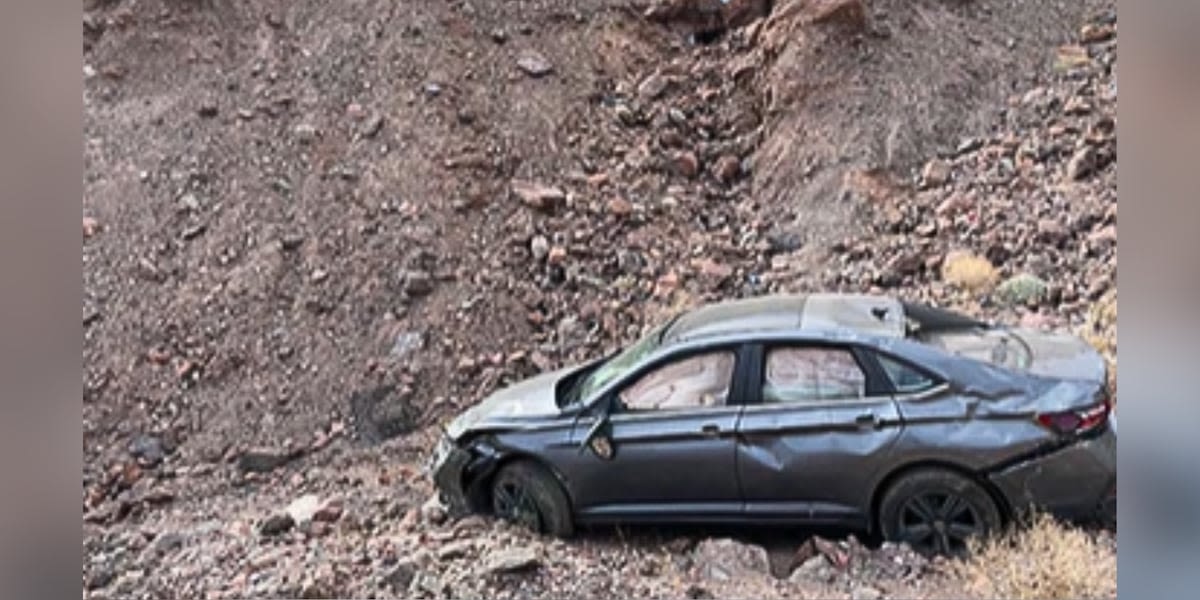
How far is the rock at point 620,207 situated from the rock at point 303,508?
97 centimetres

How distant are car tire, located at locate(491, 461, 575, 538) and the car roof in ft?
1.37

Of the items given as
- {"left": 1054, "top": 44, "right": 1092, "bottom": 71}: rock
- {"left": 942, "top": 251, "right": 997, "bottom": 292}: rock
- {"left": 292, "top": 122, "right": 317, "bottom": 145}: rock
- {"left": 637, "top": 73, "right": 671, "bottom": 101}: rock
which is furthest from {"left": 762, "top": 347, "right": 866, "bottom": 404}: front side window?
{"left": 292, "top": 122, "right": 317, "bottom": 145}: rock

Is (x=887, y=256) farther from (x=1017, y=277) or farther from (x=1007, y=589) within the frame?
(x=1007, y=589)

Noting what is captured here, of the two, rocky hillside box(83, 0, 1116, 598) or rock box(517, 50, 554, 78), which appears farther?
rock box(517, 50, 554, 78)

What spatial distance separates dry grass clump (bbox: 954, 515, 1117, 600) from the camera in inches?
77.3

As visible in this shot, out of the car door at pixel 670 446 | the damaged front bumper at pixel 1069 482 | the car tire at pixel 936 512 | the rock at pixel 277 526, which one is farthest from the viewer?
the rock at pixel 277 526

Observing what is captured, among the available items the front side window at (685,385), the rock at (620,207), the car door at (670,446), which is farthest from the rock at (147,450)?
the rock at (620,207)

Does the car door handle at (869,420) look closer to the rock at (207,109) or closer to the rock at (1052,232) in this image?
the rock at (1052,232)

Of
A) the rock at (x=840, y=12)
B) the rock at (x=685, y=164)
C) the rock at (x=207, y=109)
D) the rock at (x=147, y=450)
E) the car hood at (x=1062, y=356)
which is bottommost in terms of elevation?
the rock at (x=147, y=450)

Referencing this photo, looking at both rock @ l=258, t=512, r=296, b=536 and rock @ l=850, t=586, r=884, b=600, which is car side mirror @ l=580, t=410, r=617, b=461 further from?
rock @ l=258, t=512, r=296, b=536

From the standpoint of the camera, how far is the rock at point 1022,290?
83.5 inches

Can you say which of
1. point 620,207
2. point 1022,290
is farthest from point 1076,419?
point 620,207

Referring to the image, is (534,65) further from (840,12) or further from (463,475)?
(463,475)

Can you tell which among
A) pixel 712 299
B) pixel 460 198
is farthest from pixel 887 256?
pixel 460 198
